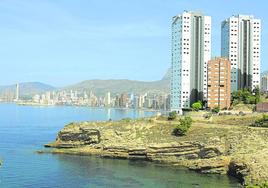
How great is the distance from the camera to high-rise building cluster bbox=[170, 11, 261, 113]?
79.4 m

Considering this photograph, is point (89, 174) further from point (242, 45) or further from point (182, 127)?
point (242, 45)

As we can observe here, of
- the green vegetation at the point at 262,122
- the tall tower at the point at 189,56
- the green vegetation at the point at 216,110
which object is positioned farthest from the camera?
the tall tower at the point at 189,56

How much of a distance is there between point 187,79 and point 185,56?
409 centimetres

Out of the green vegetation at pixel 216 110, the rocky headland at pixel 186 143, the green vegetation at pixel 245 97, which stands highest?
the green vegetation at pixel 245 97

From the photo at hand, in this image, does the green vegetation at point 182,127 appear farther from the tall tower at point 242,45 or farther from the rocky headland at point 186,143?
the tall tower at point 242,45

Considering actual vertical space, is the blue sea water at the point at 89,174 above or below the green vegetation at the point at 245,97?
below

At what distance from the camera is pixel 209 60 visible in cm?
8181

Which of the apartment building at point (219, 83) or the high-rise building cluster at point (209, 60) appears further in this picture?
the high-rise building cluster at point (209, 60)

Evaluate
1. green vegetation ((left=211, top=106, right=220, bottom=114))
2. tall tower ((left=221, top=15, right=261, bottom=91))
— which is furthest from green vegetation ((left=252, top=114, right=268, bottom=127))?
tall tower ((left=221, top=15, right=261, bottom=91))

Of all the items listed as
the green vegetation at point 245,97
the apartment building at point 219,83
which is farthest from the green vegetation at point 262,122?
the green vegetation at point 245,97

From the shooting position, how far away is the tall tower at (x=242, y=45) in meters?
90.9

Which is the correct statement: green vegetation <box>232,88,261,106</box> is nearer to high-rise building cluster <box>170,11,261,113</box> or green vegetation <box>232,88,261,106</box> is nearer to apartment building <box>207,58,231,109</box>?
high-rise building cluster <box>170,11,261,113</box>

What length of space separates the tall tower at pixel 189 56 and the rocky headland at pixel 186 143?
16.5 m

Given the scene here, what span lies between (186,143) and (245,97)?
27698 millimetres
